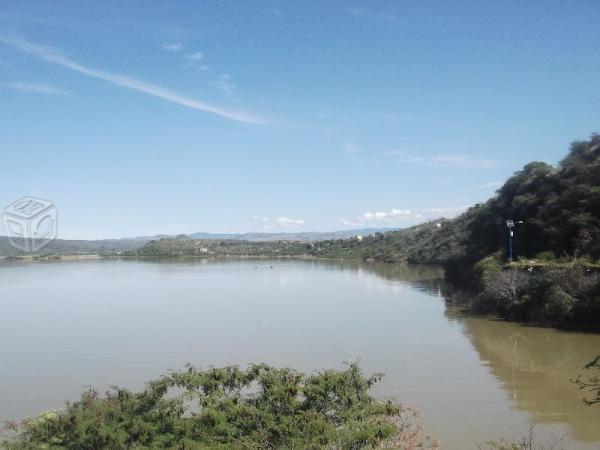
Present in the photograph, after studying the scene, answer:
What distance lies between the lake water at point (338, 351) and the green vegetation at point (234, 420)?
13.8 feet

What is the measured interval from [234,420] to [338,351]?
15079mm

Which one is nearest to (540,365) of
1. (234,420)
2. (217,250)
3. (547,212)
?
(234,420)

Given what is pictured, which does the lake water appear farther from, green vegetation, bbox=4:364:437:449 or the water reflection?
green vegetation, bbox=4:364:437:449

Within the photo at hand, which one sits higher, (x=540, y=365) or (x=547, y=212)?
(x=547, y=212)

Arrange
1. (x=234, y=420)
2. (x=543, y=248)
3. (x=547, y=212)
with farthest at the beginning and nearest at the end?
(x=547, y=212), (x=543, y=248), (x=234, y=420)

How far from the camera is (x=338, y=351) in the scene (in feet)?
80.7

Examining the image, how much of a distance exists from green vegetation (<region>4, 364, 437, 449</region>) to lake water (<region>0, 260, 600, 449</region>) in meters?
4.22

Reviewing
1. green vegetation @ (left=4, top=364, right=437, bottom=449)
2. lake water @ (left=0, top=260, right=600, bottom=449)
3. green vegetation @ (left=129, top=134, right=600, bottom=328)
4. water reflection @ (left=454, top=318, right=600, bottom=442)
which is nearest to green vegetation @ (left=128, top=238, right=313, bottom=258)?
green vegetation @ (left=129, top=134, right=600, bottom=328)

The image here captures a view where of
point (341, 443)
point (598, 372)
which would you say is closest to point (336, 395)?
point (341, 443)

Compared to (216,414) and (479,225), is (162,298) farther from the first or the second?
(216,414)

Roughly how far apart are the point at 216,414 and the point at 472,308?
28.4 meters

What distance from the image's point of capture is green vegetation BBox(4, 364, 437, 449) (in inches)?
363

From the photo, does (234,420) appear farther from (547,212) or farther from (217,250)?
(217,250)

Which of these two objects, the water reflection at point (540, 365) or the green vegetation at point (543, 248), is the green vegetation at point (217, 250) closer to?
the green vegetation at point (543, 248)
